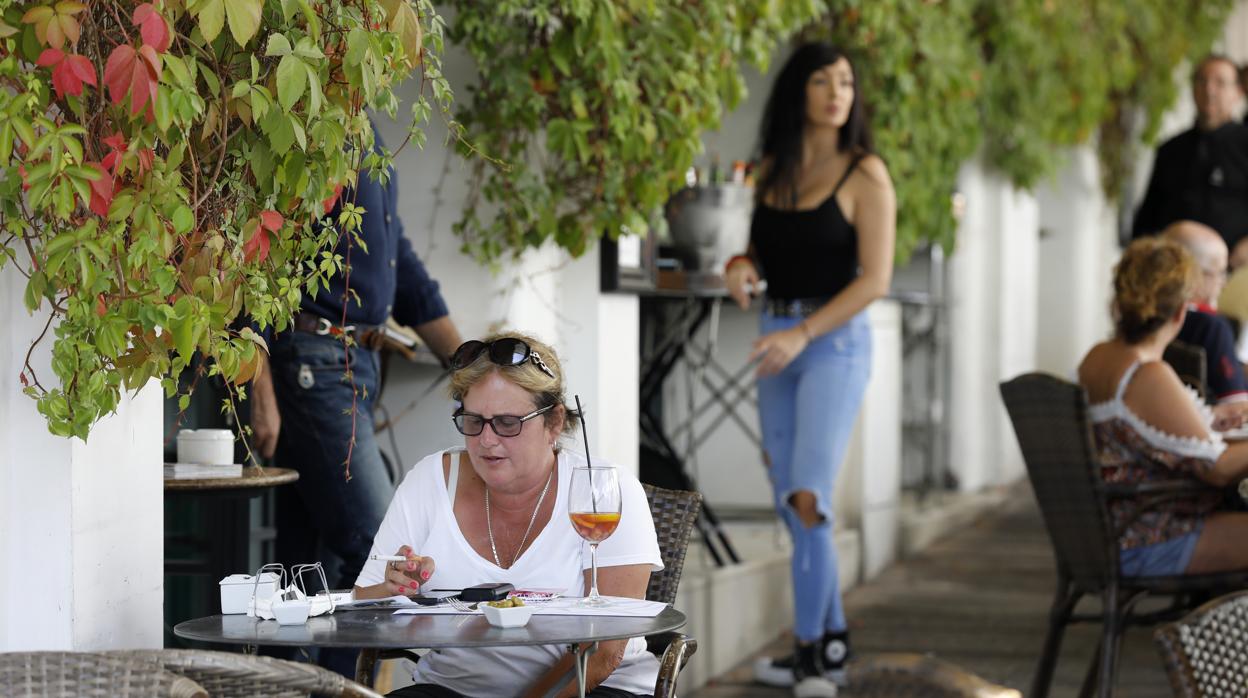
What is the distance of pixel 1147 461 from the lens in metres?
4.09

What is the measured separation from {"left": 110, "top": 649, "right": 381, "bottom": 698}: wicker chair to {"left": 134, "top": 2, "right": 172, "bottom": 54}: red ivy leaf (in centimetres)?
72

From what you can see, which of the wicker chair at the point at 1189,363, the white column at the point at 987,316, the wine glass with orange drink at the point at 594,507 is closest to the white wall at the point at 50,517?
the wine glass with orange drink at the point at 594,507

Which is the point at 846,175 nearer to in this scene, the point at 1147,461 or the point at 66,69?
the point at 1147,461

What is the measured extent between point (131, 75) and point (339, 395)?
1518mm

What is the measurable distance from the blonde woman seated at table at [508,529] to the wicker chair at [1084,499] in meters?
1.55

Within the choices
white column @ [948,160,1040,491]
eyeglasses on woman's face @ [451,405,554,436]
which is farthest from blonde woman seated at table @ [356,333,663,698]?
white column @ [948,160,1040,491]

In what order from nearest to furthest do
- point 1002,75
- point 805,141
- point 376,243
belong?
point 376,243
point 805,141
point 1002,75

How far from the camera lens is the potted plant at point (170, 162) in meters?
2.12

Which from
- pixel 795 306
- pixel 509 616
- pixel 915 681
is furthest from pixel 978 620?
pixel 915 681

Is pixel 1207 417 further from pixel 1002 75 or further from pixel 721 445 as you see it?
pixel 1002 75

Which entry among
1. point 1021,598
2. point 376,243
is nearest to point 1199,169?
point 1021,598

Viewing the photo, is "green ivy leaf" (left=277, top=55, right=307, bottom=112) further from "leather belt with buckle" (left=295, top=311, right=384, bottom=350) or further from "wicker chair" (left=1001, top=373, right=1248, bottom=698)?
"wicker chair" (left=1001, top=373, right=1248, bottom=698)

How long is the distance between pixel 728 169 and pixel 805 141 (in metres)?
1.88

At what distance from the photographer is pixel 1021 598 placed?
673 centimetres
